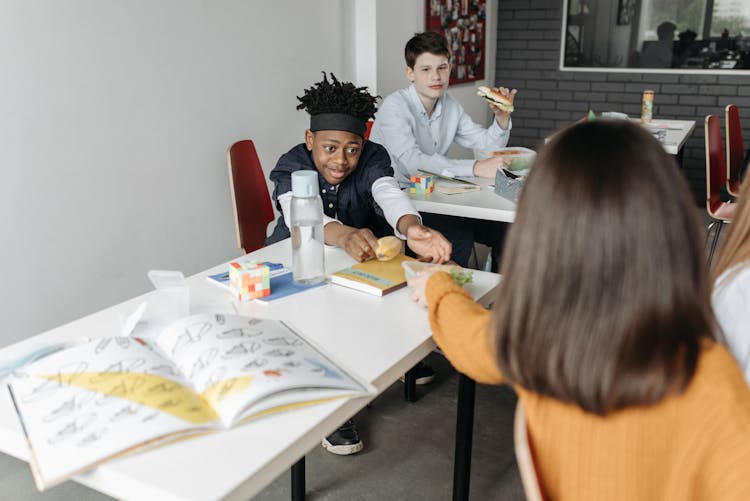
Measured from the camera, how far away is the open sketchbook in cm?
88

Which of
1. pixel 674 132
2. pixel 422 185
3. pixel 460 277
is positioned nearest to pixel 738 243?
pixel 460 277

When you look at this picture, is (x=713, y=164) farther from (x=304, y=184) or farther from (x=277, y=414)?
(x=277, y=414)

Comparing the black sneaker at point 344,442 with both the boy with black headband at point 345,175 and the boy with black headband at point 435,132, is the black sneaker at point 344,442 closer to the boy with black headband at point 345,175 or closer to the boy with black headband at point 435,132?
the boy with black headband at point 345,175

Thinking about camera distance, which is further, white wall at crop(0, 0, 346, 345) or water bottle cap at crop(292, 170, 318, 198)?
white wall at crop(0, 0, 346, 345)

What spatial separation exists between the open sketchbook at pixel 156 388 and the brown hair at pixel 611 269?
37 cm

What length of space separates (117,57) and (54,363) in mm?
1751

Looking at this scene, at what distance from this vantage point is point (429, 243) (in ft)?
5.62

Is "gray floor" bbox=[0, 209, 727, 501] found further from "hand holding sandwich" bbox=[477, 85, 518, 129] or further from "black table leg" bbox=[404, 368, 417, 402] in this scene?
"hand holding sandwich" bbox=[477, 85, 518, 129]

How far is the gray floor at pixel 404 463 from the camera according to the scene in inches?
75.1

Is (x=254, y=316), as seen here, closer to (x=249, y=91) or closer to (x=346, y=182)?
(x=346, y=182)

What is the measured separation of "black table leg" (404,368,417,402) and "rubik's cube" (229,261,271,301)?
1.05m

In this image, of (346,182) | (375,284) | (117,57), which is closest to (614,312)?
(375,284)

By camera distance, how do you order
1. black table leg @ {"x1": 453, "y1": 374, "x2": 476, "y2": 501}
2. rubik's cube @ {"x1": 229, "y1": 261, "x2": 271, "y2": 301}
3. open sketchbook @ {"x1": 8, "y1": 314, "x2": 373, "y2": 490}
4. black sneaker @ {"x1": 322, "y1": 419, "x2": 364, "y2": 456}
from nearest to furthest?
open sketchbook @ {"x1": 8, "y1": 314, "x2": 373, "y2": 490}, rubik's cube @ {"x1": 229, "y1": 261, "x2": 271, "y2": 301}, black table leg @ {"x1": 453, "y1": 374, "x2": 476, "y2": 501}, black sneaker @ {"x1": 322, "y1": 419, "x2": 364, "y2": 456}

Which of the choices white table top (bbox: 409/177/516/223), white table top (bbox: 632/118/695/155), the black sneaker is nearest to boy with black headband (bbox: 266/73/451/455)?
the black sneaker
